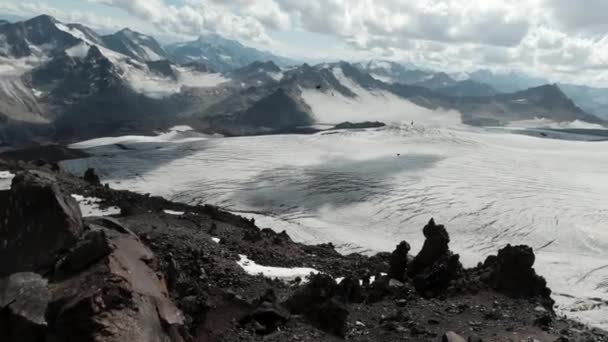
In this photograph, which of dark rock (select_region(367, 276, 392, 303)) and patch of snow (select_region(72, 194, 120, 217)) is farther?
A: patch of snow (select_region(72, 194, 120, 217))

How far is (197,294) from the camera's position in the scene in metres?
17.2

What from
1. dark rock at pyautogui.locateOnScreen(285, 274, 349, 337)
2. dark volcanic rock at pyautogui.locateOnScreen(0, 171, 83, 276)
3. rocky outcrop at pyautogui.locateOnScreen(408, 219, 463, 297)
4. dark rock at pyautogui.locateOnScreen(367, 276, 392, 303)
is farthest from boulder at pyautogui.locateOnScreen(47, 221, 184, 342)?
rocky outcrop at pyautogui.locateOnScreen(408, 219, 463, 297)

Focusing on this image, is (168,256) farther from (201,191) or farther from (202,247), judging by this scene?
(201,191)

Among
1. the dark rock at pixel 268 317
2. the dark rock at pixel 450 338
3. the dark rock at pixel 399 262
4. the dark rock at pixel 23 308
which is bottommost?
the dark rock at pixel 399 262

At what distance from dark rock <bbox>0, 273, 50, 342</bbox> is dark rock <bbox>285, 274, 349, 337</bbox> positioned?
723cm

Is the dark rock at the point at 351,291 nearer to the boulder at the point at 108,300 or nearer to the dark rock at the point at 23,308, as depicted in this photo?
the boulder at the point at 108,300

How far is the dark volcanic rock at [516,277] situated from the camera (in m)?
22.4

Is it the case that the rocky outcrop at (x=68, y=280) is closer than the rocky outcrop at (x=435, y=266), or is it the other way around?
the rocky outcrop at (x=68, y=280)

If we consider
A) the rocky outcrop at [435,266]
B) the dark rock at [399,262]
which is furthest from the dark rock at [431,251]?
the dark rock at [399,262]

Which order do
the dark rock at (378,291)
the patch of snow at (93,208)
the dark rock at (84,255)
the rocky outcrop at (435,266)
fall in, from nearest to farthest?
1. the dark rock at (84,255)
2. the dark rock at (378,291)
3. the rocky outcrop at (435,266)
4. the patch of snow at (93,208)

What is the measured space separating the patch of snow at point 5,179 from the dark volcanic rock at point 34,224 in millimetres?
25259

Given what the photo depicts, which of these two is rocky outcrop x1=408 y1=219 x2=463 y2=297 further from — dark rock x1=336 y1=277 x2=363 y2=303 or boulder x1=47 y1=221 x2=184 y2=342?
boulder x1=47 y1=221 x2=184 y2=342

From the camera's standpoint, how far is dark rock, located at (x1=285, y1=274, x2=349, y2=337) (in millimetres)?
16656

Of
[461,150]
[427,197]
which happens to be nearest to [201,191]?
[427,197]
